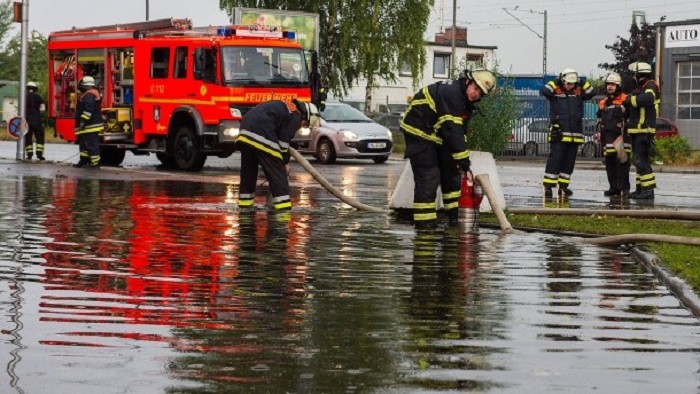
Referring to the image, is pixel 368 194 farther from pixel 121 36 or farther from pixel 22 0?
pixel 22 0

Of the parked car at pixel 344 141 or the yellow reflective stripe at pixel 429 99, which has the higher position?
the yellow reflective stripe at pixel 429 99

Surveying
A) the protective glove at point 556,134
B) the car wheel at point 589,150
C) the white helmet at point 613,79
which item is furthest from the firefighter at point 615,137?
the car wheel at point 589,150

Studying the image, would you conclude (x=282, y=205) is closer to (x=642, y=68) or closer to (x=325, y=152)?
(x=642, y=68)

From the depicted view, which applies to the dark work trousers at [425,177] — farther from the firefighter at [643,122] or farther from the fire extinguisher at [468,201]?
the firefighter at [643,122]

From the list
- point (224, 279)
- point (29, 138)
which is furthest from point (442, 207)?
point (29, 138)

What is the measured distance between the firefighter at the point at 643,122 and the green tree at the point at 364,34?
34333mm

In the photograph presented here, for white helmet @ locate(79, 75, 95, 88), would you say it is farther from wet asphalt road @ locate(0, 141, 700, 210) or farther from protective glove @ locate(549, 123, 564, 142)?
protective glove @ locate(549, 123, 564, 142)

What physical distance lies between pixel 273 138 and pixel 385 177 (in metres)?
10.7

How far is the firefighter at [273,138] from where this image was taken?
16.1 meters

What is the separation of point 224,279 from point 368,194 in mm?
11093

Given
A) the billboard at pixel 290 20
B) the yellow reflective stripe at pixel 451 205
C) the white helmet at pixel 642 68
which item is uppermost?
the billboard at pixel 290 20

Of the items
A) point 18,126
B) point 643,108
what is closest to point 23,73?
point 18,126

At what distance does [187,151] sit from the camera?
2764 cm

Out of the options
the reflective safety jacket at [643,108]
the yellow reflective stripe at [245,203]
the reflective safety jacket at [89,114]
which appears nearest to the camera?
the yellow reflective stripe at [245,203]
